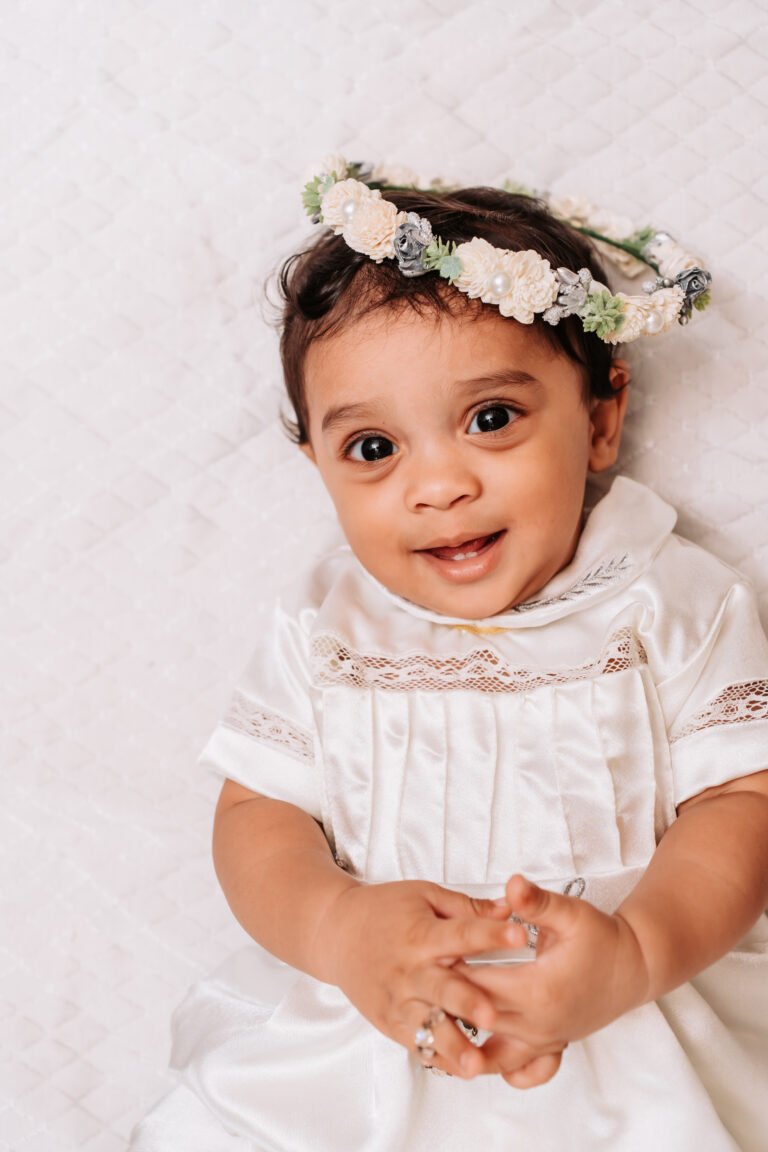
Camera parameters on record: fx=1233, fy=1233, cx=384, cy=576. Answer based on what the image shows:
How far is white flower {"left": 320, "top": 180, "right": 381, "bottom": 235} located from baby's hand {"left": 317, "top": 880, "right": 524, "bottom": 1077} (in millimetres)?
638

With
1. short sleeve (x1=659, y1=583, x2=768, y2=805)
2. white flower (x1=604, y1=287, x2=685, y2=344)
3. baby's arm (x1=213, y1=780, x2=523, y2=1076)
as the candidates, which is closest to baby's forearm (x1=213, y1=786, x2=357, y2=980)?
baby's arm (x1=213, y1=780, x2=523, y2=1076)

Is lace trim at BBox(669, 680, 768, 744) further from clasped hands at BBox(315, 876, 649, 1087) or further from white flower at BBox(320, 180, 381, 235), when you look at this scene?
white flower at BBox(320, 180, 381, 235)


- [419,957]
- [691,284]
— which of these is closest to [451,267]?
[691,284]

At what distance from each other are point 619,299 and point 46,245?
705 millimetres

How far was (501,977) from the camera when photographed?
3.17 feet

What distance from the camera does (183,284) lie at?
149 centimetres

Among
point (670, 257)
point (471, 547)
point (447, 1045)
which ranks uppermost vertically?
point (670, 257)

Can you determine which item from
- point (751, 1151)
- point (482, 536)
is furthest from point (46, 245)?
point (751, 1151)

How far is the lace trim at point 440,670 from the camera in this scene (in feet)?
4.13

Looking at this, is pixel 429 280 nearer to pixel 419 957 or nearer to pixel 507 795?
pixel 507 795

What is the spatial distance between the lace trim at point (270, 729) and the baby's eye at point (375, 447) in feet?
1.00

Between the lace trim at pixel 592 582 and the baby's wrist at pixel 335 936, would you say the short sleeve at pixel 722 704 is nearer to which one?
the lace trim at pixel 592 582

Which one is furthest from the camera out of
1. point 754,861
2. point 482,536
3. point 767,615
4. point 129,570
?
point 129,570

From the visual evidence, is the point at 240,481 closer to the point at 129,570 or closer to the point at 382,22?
the point at 129,570
